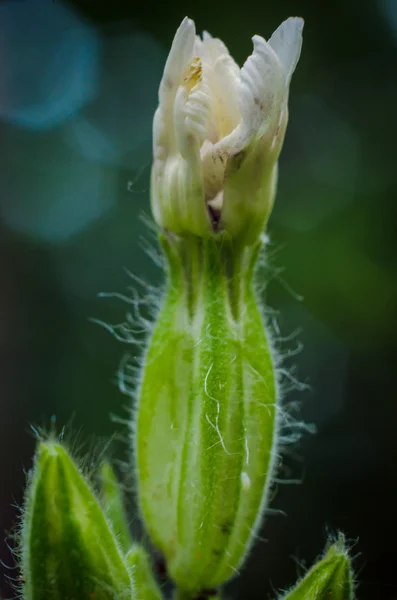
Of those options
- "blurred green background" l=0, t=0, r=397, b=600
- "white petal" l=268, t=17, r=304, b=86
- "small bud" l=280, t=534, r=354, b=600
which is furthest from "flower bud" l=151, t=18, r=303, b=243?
"blurred green background" l=0, t=0, r=397, b=600

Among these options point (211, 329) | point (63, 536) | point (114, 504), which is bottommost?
point (114, 504)

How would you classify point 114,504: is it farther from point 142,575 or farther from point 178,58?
point 178,58

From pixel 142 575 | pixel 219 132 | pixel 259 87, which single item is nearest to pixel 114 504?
pixel 142 575

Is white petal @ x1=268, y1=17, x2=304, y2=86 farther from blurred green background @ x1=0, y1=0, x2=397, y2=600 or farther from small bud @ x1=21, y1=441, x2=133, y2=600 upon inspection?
blurred green background @ x1=0, y1=0, x2=397, y2=600

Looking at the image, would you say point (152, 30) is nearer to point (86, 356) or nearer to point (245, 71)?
point (86, 356)

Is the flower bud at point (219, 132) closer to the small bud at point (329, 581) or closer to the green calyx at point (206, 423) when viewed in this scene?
the green calyx at point (206, 423)

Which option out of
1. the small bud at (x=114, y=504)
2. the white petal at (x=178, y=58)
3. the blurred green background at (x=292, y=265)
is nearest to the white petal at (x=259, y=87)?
the white petal at (x=178, y=58)

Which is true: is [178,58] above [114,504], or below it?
above
